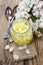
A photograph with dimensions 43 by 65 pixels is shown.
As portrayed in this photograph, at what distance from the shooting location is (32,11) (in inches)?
39.9

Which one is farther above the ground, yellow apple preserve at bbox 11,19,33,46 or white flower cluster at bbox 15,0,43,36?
white flower cluster at bbox 15,0,43,36

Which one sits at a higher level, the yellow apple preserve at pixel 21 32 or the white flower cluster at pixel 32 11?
the white flower cluster at pixel 32 11

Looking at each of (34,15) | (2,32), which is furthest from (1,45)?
(34,15)

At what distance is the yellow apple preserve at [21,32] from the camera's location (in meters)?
0.93

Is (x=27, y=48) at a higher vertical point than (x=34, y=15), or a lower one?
lower

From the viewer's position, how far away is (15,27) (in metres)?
0.94

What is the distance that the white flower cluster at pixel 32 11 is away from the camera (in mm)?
986

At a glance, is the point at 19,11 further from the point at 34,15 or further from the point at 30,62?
the point at 30,62

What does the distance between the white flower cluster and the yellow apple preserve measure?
0.04 m

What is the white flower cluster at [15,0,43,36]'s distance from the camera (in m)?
0.99

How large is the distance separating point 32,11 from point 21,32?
133 millimetres

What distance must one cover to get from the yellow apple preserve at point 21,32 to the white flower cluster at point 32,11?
0.04 m

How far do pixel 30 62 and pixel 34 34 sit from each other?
0.40 feet

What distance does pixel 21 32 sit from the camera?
92 cm
